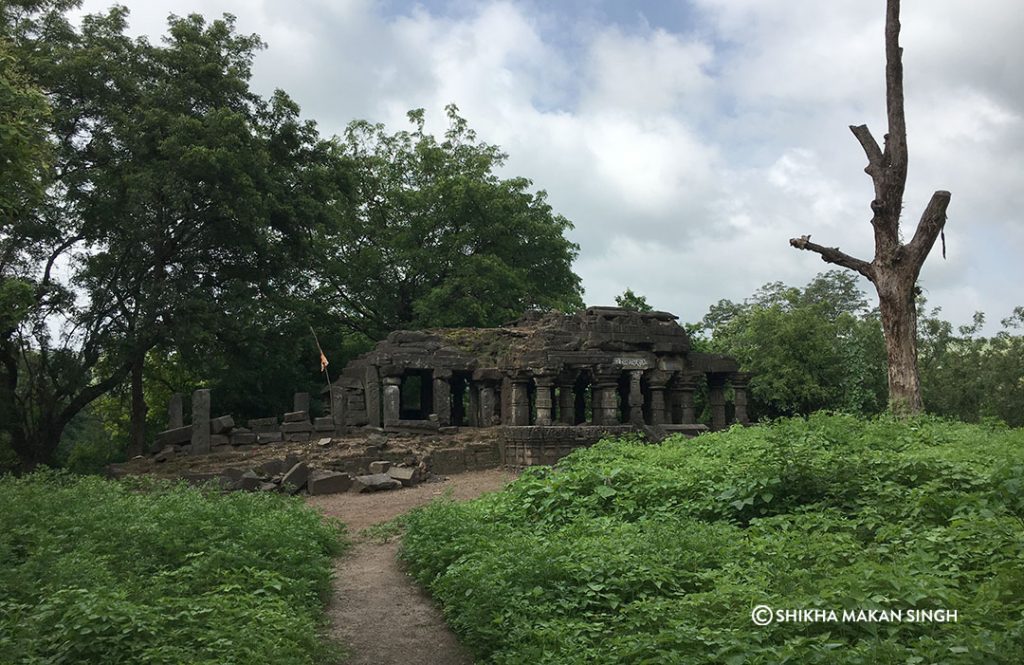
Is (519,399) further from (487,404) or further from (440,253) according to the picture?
(440,253)

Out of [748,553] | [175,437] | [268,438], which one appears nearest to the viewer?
[748,553]

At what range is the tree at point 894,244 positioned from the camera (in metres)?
15.3

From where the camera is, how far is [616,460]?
11.6 meters

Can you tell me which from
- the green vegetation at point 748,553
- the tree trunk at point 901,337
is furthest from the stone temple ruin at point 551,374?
the green vegetation at point 748,553

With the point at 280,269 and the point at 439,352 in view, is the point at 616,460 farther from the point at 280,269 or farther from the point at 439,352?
the point at 280,269

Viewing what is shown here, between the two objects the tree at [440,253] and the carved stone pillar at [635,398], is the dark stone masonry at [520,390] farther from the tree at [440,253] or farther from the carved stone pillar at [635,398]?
the tree at [440,253]

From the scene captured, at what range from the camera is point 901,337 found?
15.3 metres

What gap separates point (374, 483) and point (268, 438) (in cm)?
526

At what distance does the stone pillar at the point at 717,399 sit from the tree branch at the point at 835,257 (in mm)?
7352

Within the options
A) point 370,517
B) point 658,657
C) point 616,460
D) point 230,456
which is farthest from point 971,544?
point 230,456

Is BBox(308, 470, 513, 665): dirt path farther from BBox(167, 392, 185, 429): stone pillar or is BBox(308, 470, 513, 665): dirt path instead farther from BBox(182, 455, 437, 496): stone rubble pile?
BBox(167, 392, 185, 429): stone pillar

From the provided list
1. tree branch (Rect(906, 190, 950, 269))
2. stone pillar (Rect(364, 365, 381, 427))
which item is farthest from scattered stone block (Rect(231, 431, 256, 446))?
tree branch (Rect(906, 190, 950, 269))

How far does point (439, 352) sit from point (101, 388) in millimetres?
9323

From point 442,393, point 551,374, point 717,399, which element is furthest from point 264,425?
point 717,399
